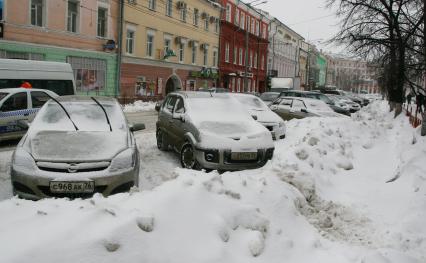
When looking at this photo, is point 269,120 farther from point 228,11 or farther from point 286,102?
point 228,11

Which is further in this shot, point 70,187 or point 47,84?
point 47,84

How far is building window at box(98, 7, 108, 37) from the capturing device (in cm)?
2573

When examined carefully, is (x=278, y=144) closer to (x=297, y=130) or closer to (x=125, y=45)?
(x=297, y=130)

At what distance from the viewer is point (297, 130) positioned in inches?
519

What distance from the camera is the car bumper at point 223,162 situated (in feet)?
25.2

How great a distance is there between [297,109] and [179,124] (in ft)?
31.1

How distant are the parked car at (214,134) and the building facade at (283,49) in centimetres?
5080

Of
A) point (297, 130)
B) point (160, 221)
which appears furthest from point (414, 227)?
point (297, 130)

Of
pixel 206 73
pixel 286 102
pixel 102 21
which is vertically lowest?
pixel 286 102

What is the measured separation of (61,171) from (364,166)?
6620 millimetres

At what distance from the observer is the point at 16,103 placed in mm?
10602

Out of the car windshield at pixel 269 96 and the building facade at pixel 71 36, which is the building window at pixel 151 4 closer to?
the building facade at pixel 71 36

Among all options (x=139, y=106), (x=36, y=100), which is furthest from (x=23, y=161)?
(x=139, y=106)

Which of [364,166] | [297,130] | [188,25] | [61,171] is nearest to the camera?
[61,171]
